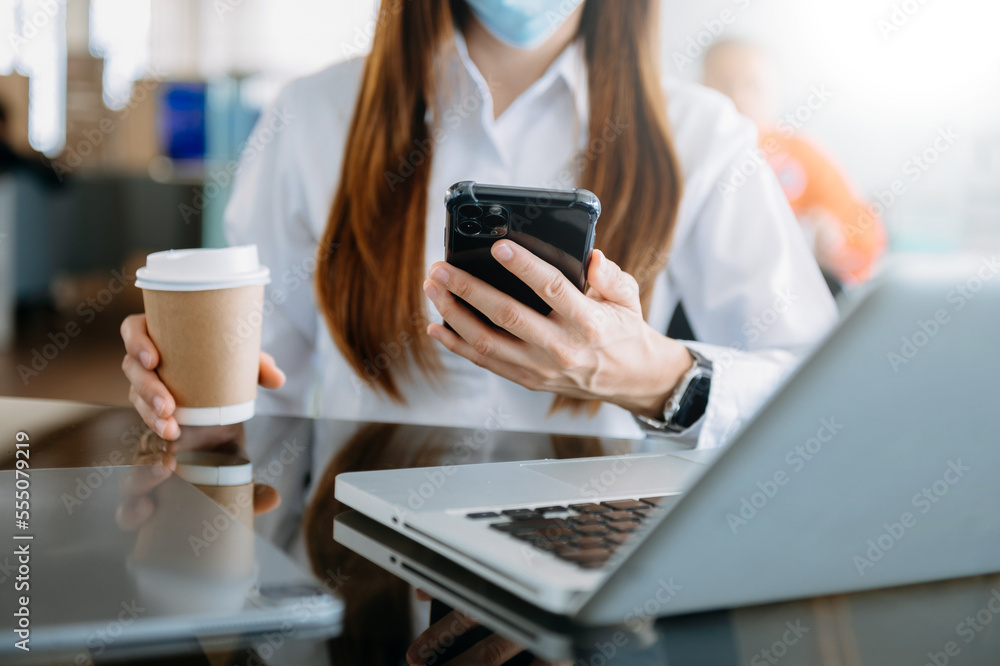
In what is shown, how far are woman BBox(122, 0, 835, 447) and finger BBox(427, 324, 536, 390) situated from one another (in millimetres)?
311

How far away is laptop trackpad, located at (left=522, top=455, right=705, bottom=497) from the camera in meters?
0.50

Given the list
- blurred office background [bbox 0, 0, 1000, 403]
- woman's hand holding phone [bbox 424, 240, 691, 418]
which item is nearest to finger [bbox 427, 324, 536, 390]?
woman's hand holding phone [bbox 424, 240, 691, 418]

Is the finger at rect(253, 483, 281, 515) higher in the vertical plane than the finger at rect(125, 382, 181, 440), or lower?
higher

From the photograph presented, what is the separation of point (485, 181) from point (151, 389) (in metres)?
0.62

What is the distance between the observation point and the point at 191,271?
2.28 feet

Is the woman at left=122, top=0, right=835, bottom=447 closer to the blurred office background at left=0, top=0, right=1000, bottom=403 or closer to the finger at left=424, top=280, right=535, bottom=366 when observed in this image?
the finger at left=424, top=280, right=535, bottom=366

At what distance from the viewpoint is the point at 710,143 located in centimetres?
121

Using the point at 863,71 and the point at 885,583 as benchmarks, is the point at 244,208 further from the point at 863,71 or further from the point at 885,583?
the point at 863,71

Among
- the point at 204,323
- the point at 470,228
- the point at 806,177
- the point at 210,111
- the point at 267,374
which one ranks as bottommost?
the point at 210,111

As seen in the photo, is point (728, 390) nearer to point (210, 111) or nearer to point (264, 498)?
point (264, 498)

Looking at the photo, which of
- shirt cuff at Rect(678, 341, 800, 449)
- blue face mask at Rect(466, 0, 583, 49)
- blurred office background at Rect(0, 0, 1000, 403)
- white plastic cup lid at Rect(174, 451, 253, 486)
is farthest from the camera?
blurred office background at Rect(0, 0, 1000, 403)

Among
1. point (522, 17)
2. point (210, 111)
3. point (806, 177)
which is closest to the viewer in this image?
point (522, 17)

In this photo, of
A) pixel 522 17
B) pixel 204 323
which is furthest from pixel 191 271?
pixel 522 17

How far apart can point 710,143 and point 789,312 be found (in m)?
0.27
